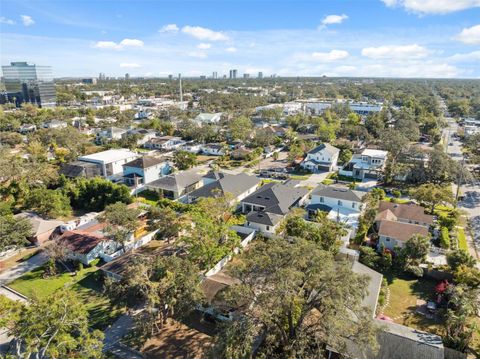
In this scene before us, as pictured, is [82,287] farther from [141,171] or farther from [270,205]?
[141,171]

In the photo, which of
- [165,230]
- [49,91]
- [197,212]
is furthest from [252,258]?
[49,91]

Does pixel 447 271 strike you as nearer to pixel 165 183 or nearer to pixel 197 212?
pixel 197 212

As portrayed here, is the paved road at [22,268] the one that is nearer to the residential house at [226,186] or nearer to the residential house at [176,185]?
the residential house at [176,185]

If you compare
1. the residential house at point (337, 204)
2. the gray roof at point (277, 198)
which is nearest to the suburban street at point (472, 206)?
the residential house at point (337, 204)

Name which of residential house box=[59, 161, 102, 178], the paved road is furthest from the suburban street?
residential house box=[59, 161, 102, 178]

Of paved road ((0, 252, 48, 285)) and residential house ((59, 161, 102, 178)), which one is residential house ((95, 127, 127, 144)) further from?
paved road ((0, 252, 48, 285))

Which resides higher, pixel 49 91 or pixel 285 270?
pixel 49 91

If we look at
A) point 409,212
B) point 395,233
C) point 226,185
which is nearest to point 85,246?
point 226,185
